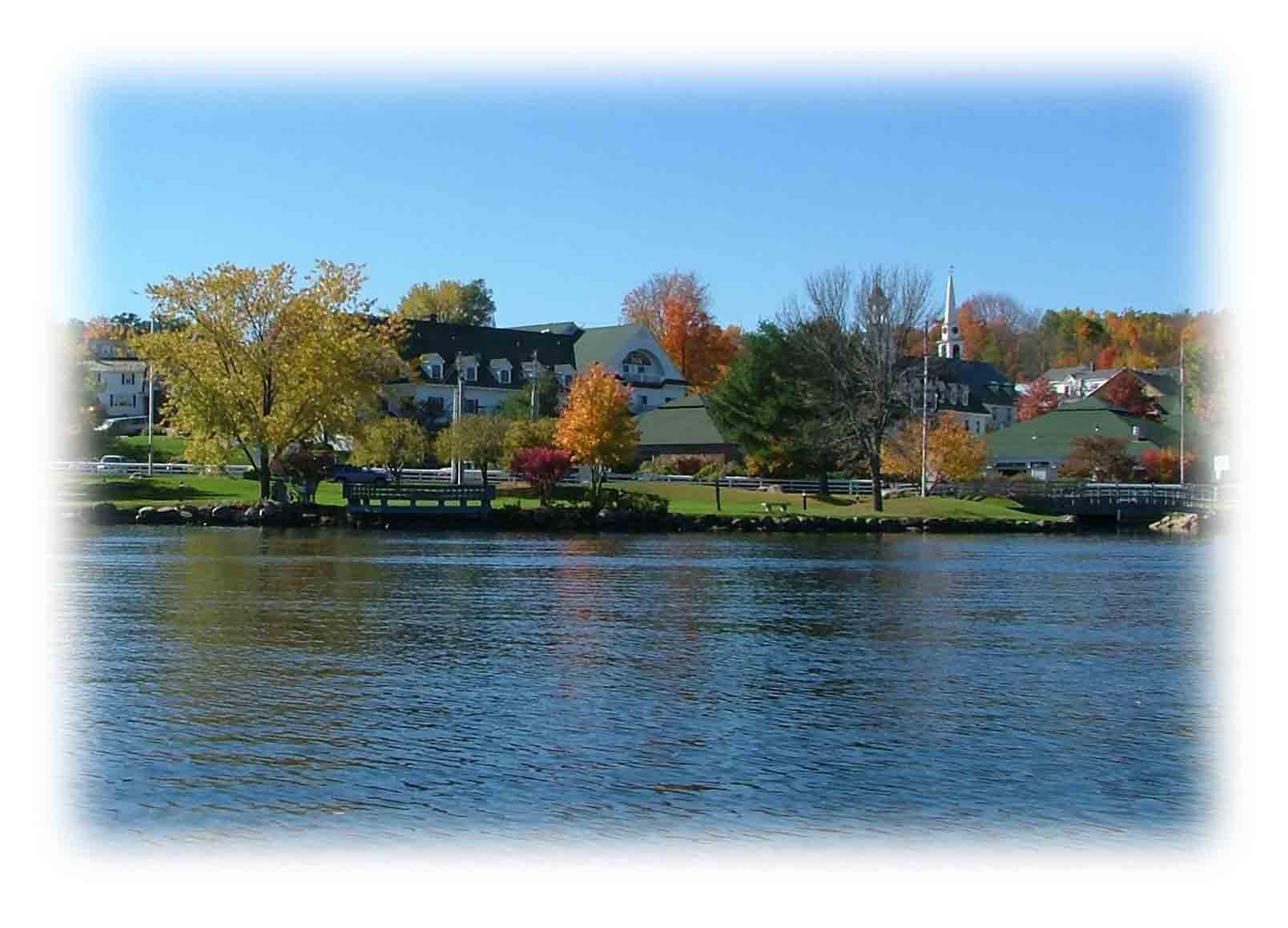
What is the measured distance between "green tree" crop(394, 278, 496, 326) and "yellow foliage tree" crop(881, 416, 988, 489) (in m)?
67.9

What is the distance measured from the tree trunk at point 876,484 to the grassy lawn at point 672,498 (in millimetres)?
398

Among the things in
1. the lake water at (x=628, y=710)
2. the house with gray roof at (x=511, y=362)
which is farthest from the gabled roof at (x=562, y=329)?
the lake water at (x=628, y=710)

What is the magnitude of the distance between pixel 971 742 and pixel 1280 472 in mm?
75269

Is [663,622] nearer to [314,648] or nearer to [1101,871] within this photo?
[314,648]

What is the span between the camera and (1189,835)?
44.9 feet

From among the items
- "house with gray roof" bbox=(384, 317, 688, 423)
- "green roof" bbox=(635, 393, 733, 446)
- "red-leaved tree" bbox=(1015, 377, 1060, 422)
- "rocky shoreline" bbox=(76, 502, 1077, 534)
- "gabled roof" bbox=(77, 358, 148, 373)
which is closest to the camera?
"rocky shoreline" bbox=(76, 502, 1077, 534)

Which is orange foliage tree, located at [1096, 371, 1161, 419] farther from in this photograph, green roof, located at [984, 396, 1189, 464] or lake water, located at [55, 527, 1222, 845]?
lake water, located at [55, 527, 1222, 845]

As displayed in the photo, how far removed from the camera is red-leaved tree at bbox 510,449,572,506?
72375 mm

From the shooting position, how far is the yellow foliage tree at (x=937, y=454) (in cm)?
8738

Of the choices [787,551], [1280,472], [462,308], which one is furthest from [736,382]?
[462,308]

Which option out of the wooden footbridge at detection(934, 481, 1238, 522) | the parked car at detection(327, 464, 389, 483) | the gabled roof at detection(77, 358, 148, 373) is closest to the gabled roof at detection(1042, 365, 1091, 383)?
the wooden footbridge at detection(934, 481, 1238, 522)

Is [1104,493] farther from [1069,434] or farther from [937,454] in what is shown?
[1069,434]

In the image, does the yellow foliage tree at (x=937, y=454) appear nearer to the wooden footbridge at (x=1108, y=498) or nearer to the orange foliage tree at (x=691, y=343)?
the wooden footbridge at (x=1108, y=498)

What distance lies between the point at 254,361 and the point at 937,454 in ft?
127
